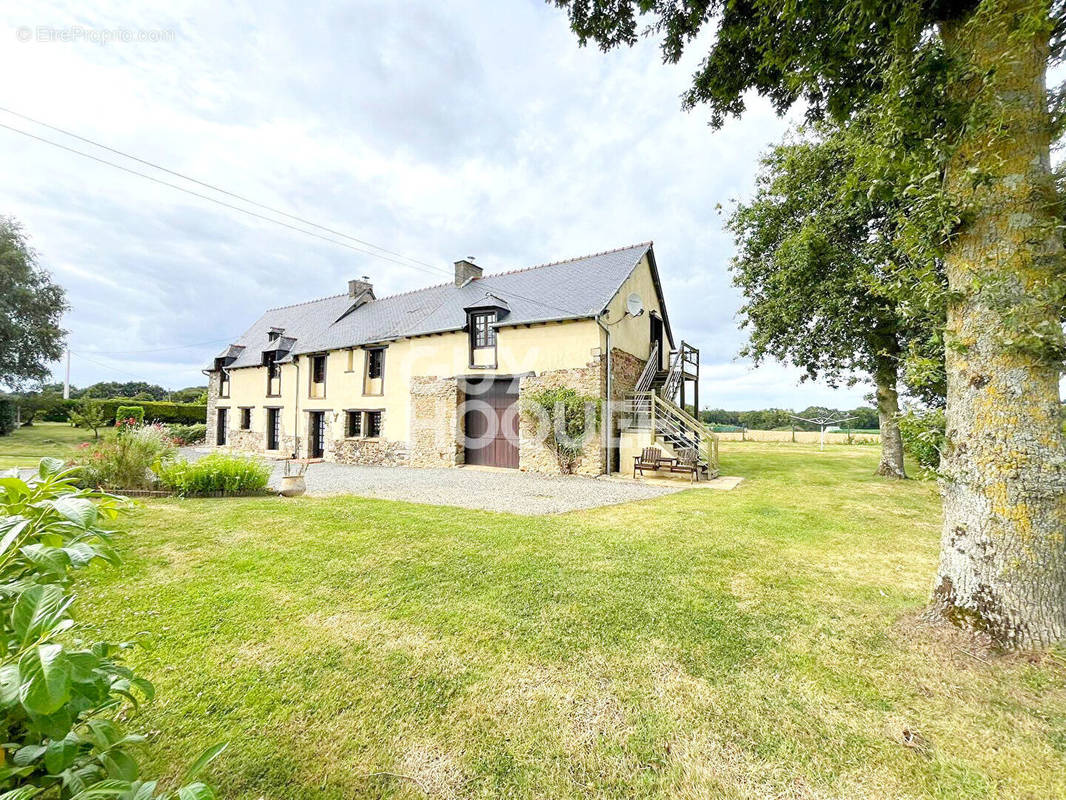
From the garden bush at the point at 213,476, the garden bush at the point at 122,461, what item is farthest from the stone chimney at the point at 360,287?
the garden bush at the point at 213,476

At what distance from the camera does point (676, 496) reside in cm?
862

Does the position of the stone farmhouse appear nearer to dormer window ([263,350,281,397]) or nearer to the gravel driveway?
dormer window ([263,350,281,397])

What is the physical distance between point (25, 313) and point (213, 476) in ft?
89.3

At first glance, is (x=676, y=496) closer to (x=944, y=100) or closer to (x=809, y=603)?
(x=809, y=603)

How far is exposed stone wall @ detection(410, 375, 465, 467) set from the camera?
1485 centimetres

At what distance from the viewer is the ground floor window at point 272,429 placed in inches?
805

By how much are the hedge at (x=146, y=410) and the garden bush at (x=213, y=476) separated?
23235 mm

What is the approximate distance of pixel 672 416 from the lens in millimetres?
13023

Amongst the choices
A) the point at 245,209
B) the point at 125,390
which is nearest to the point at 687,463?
the point at 245,209

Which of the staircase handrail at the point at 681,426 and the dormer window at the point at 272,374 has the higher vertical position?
the dormer window at the point at 272,374

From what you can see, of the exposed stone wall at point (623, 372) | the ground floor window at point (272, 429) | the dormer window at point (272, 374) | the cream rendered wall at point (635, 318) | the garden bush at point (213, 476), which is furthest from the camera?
the ground floor window at point (272, 429)

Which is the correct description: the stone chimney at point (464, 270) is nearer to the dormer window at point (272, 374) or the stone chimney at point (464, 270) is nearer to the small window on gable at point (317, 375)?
the small window on gable at point (317, 375)

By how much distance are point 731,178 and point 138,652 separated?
16.7 metres

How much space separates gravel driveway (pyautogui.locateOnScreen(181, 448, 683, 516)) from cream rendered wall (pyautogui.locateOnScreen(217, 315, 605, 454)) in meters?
3.68
